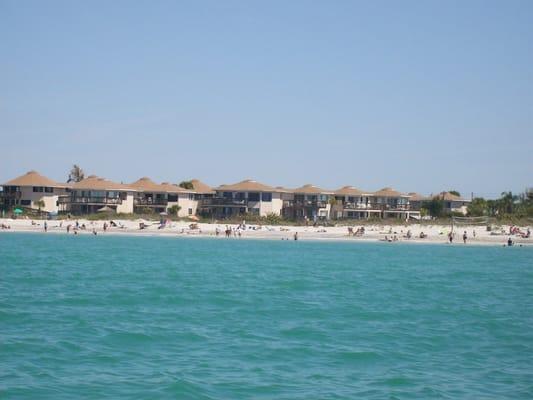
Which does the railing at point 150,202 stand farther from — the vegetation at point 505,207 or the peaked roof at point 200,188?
the vegetation at point 505,207

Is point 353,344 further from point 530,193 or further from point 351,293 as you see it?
point 530,193

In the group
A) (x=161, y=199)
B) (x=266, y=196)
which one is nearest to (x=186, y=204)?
(x=161, y=199)

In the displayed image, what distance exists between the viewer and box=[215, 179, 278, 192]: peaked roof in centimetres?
8869

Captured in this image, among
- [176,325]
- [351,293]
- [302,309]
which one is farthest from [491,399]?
[351,293]

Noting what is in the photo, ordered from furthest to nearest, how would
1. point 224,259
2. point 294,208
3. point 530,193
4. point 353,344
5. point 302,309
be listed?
point 530,193 → point 294,208 → point 224,259 → point 302,309 → point 353,344

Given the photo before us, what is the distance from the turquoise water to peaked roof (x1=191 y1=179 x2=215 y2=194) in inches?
1911

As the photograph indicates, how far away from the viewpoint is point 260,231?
75.7 meters

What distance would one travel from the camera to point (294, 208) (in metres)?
93.2

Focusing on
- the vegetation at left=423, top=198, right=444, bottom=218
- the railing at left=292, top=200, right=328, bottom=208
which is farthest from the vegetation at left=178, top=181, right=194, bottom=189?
the vegetation at left=423, top=198, right=444, bottom=218

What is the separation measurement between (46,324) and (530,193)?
98.0 m

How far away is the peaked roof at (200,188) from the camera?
94.2 m

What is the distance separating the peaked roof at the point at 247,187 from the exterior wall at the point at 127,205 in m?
10.7

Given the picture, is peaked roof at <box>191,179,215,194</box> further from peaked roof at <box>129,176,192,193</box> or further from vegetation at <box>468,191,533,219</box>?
vegetation at <box>468,191,533,219</box>

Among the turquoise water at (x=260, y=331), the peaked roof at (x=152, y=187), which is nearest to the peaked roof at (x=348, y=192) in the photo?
the peaked roof at (x=152, y=187)
